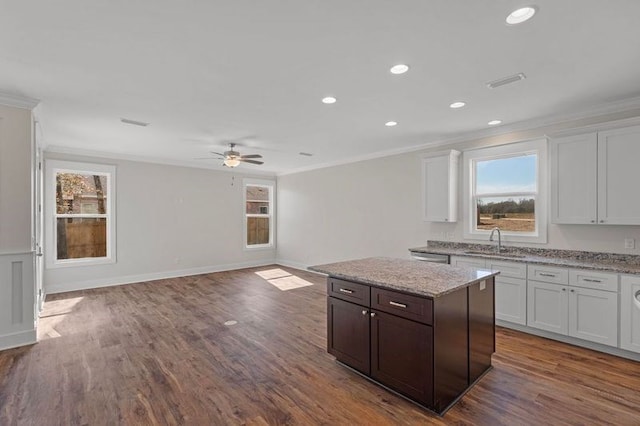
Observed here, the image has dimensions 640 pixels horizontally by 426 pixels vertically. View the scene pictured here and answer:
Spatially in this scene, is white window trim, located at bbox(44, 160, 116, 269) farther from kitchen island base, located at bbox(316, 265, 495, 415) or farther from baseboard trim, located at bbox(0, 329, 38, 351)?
kitchen island base, located at bbox(316, 265, 495, 415)

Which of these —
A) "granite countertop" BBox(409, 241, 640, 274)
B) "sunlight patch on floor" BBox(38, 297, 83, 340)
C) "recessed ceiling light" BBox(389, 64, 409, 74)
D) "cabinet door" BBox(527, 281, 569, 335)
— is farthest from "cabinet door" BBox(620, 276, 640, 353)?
"sunlight patch on floor" BBox(38, 297, 83, 340)

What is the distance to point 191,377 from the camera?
2.78m

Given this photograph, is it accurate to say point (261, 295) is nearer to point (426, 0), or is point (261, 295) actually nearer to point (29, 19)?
point (29, 19)

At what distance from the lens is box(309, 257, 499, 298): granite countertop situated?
225 centimetres

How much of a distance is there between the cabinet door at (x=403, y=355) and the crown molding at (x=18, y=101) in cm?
417

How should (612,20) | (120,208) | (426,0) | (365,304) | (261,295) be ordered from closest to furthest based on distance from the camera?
(426,0)
(612,20)
(365,304)
(261,295)
(120,208)

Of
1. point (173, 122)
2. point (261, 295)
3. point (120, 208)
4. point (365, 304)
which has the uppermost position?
point (173, 122)

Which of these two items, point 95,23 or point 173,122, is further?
point 173,122

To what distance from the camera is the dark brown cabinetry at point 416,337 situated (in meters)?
2.20

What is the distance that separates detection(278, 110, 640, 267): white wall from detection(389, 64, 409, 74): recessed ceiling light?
8.35 ft

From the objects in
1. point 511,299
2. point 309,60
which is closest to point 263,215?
point 511,299

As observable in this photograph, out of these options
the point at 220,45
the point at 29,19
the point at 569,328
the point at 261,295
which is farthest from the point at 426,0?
the point at 261,295

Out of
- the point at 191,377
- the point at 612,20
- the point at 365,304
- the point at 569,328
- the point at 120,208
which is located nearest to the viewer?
the point at 612,20

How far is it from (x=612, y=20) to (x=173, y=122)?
14.6 ft
